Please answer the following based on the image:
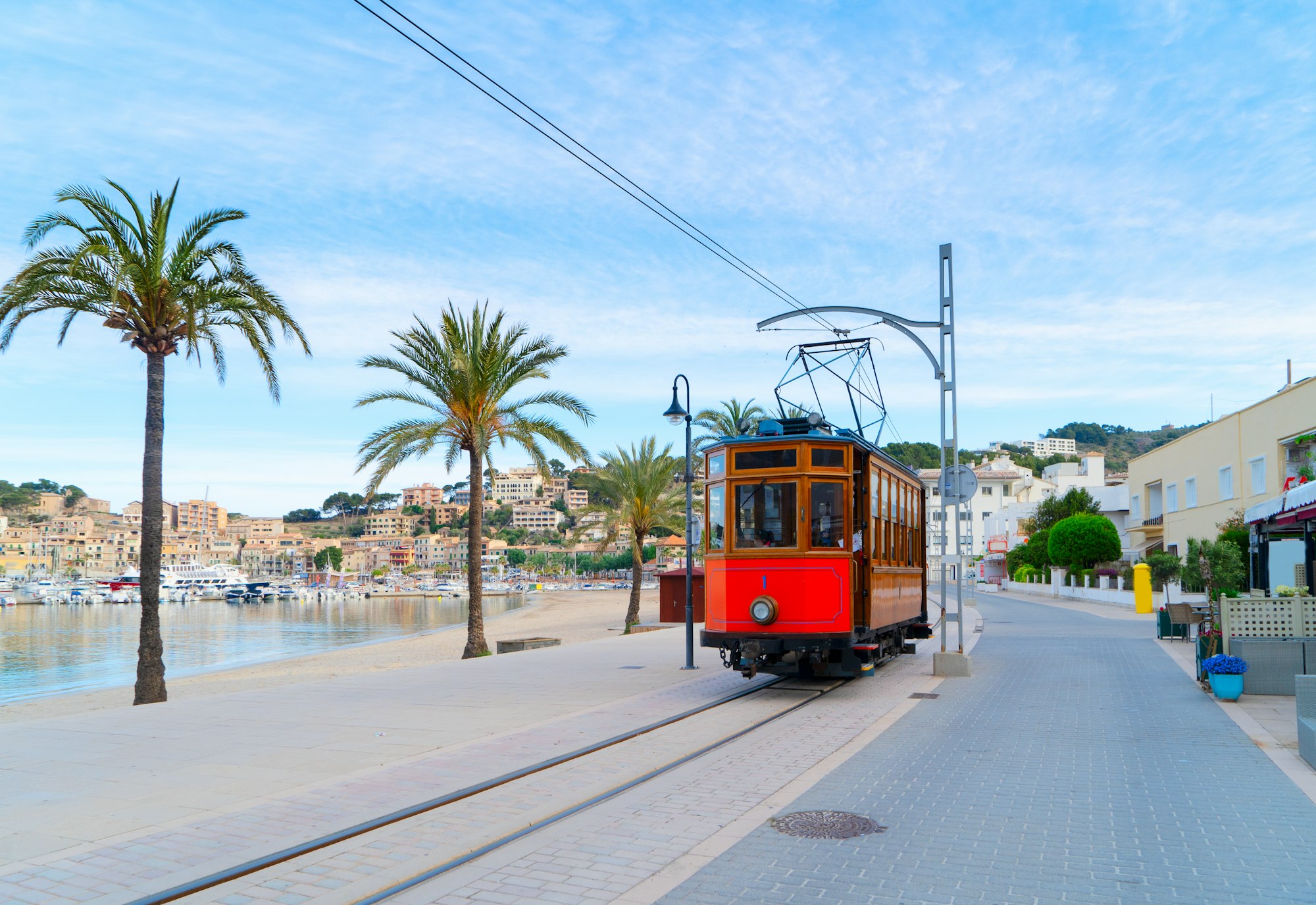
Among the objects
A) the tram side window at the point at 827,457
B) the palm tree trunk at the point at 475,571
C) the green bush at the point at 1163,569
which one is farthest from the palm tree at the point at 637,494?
the tram side window at the point at 827,457

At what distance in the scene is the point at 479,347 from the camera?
76.0 feet

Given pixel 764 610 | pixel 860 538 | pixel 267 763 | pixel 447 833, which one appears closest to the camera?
pixel 447 833

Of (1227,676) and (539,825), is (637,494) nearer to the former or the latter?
(1227,676)

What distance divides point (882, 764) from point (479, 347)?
1672 cm

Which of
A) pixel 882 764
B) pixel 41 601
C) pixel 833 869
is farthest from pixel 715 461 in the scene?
pixel 41 601

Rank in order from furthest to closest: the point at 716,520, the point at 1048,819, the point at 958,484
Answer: the point at 958,484 < the point at 716,520 < the point at 1048,819

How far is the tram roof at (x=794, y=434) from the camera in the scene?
12906 millimetres

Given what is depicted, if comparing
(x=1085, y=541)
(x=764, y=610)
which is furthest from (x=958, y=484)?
(x=1085, y=541)

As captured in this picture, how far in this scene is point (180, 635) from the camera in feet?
178

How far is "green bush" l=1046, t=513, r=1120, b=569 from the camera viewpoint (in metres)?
50.0

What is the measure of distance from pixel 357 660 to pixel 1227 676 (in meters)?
27.9

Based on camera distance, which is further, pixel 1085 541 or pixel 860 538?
pixel 1085 541

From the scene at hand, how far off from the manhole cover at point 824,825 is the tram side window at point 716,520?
667cm

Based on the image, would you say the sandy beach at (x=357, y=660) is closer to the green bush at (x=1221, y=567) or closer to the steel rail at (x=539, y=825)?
the steel rail at (x=539, y=825)
